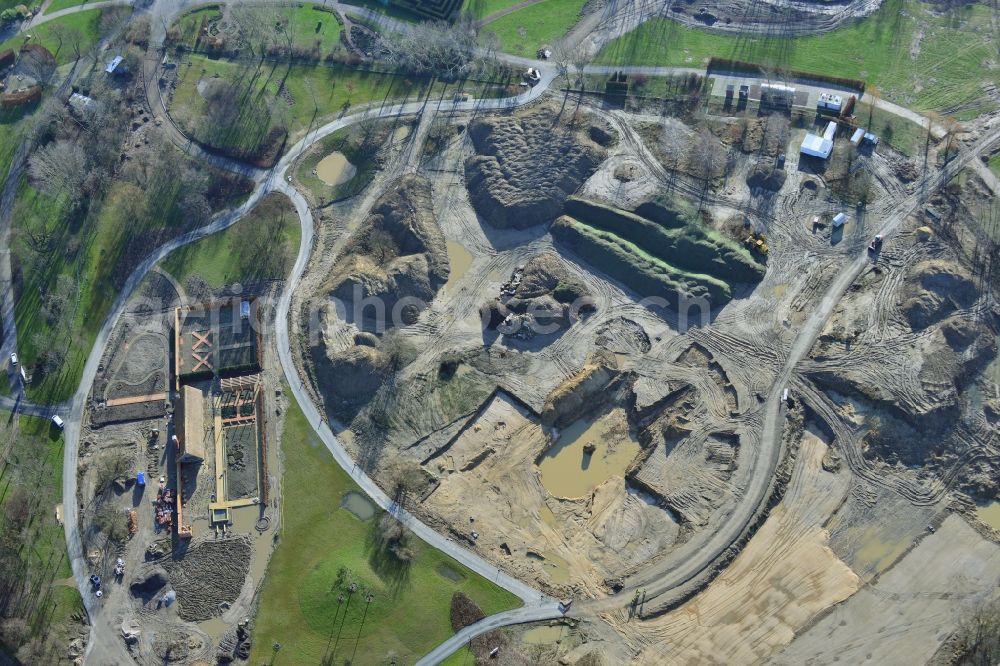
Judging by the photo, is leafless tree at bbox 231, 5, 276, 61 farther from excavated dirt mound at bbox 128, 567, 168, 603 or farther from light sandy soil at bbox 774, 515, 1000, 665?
light sandy soil at bbox 774, 515, 1000, 665

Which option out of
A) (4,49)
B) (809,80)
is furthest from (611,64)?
(4,49)

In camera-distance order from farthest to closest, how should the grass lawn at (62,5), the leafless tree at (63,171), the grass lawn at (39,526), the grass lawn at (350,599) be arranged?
the grass lawn at (62,5)
the leafless tree at (63,171)
the grass lawn at (39,526)
the grass lawn at (350,599)

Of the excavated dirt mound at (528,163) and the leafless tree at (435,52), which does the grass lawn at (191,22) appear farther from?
the excavated dirt mound at (528,163)

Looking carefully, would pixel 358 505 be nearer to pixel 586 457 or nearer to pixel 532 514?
pixel 532 514

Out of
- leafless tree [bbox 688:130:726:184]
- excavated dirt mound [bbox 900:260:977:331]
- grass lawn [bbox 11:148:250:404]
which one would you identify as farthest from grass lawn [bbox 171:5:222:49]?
excavated dirt mound [bbox 900:260:977:331]

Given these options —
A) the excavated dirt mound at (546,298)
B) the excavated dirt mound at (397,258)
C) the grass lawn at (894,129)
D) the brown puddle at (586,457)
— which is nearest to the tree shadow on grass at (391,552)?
the brown puddle at (586,457)

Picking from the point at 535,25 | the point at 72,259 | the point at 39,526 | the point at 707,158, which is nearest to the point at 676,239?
the point at 707,158

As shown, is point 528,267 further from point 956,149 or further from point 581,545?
point 956,149
